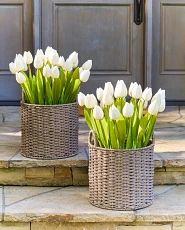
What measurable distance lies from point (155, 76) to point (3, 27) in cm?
127

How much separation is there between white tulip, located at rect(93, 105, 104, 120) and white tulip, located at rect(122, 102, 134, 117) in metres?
0.10

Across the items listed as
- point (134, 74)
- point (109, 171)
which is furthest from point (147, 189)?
point (134, 74)

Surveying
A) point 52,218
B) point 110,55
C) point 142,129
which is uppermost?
point 110,55

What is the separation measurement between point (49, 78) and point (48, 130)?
10.4 inches

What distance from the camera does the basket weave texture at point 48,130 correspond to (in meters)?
2.83

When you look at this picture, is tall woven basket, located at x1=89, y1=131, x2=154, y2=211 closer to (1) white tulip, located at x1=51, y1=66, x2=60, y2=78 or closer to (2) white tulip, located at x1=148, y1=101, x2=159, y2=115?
(2) white tulip, located at x1=148, y1=101, x2=159, y2=115

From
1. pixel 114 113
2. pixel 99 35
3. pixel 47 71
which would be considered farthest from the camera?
pixel 99 35

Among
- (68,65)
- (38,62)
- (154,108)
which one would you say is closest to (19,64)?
(38,62)

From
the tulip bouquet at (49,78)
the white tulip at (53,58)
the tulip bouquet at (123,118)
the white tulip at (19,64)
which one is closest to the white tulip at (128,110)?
the tulip bouquet at (123,118)

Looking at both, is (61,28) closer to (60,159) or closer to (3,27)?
(3,27)

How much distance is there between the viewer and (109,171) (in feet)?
8.25

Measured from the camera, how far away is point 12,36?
441 cm

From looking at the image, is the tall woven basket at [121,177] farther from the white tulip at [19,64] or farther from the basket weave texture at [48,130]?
the white tulip at [19,64]

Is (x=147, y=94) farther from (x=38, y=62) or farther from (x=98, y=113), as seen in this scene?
(x=38, y=62)
